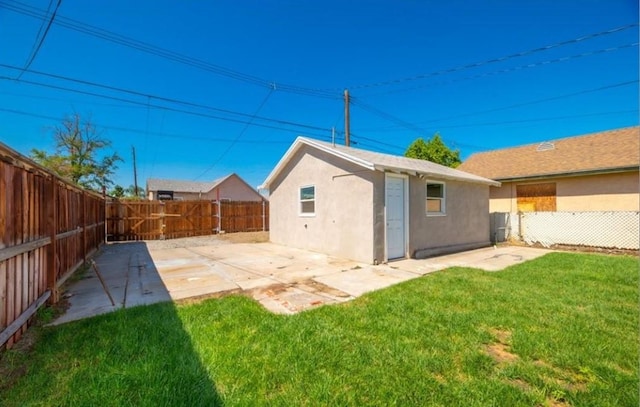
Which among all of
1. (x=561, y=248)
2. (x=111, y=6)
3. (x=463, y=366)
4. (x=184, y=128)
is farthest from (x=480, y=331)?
(x=184, y=128)

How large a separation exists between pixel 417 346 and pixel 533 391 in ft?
3.33

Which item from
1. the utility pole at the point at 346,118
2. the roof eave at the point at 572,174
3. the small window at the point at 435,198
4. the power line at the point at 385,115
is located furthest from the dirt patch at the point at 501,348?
the power line at the point at 385,115

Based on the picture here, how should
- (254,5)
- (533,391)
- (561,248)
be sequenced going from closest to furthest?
(533,391)
(254,5)
(561,248)

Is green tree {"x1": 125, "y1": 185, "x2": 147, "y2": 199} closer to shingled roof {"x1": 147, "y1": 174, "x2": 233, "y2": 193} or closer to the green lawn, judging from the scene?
shingled roof {"x1": 147, "y1": 174, "x2": 233, "y2": 193}

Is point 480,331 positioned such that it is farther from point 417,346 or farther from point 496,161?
point 496,161

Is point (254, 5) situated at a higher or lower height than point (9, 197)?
higher

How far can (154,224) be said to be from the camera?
1445 cm

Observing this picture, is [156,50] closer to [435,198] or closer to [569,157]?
[435,198]

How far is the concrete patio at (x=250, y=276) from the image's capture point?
4652 mm

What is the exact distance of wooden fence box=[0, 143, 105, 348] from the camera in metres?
2.84

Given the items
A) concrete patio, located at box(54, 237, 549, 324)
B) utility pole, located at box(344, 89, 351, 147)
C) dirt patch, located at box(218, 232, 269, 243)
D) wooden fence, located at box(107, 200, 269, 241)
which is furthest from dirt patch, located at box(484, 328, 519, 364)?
wooden fence, located at box(107, 200, 269, 241)

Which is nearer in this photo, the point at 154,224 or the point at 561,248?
the point at 561,248

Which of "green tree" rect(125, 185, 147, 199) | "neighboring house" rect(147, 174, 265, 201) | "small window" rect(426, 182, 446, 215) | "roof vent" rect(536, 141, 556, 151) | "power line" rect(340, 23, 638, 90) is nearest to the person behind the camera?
"power line" rect(340, 23, 638, 90)

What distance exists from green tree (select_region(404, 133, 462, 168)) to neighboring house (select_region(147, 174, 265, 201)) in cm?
1928
